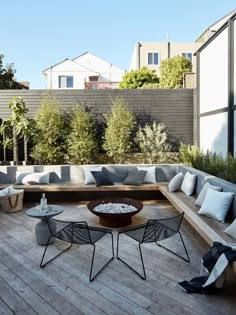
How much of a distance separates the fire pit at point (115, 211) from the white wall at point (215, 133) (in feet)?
9.98

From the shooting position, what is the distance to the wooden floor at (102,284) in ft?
7.68

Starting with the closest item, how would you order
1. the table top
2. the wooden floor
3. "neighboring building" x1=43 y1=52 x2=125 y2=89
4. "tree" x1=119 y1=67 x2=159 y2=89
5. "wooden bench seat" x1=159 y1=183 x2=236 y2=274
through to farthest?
the wooden floor, "wooden bench seat" x1=159 y1=183 x2=236 y2=274, the table top, "tree" x1=119 y1=67 x2=159 y2=89, "neighboring building" x1=43 y1=52 x2=125 y2=89

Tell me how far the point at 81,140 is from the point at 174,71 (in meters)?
8.28

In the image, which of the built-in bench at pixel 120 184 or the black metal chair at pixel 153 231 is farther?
the built-in bench at pixel 120 184

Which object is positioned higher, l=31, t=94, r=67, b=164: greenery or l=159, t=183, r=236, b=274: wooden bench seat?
l=31, t=94, r=67, b=164: greenery

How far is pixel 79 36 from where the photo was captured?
1934 cm

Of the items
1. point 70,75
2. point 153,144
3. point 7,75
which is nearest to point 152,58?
point 70,75

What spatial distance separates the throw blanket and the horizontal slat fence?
6.07 metres

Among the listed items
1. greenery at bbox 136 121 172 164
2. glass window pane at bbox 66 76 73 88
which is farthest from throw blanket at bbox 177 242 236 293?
glass window pane at bbox 66 76 73 88

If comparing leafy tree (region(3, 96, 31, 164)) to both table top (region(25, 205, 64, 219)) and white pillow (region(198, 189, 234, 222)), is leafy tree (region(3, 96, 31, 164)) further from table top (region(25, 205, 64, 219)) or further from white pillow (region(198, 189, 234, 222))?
white pillow (region(198, 189, 234, 222))

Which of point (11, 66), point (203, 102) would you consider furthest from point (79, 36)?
point (203, 102)

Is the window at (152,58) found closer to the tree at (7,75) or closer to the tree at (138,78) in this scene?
the tree at (138,78)

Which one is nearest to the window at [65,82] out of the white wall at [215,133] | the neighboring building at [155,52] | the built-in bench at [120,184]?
the neighboring building at [155,52]

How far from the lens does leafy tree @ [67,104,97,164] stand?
7.65m
